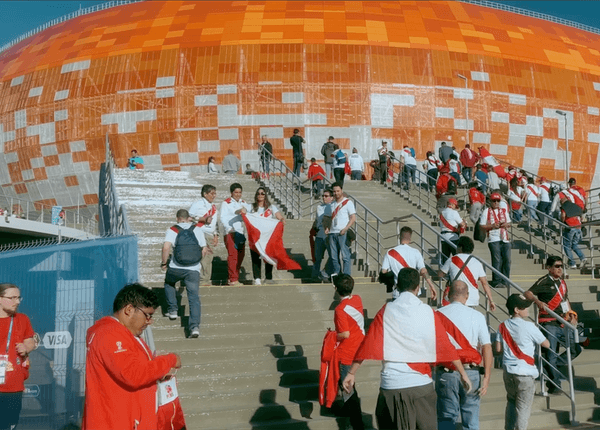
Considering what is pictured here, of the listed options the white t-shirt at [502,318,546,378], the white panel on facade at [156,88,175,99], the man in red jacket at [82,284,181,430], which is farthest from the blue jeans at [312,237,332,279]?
the white panel on facade at [156,88,175,99]

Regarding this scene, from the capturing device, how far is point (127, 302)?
160 inches

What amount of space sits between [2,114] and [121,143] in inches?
258

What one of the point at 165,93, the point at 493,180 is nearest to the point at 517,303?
the point at 493,180

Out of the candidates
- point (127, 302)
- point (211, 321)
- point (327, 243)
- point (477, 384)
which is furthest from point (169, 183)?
point (127, 302)

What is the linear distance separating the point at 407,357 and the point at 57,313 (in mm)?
3022

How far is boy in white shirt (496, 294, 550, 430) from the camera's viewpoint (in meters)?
6.51

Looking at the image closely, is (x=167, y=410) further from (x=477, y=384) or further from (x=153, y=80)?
(x=153, y=80)

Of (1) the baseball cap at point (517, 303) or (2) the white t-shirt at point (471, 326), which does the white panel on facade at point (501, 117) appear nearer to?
(1) the baseball cap at point (517, 303)

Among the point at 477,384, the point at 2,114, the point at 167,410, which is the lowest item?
the point at 477,384

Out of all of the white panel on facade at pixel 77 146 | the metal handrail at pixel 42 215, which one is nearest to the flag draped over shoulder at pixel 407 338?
the metal handrail at pixel 42 215

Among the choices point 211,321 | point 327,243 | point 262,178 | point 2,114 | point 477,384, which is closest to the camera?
point 477,384

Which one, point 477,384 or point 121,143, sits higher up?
point 121,143

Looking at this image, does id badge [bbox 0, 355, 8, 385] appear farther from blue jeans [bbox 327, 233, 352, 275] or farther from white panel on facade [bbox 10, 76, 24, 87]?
white panel on facade [bbox 10, 76, 24, 87]

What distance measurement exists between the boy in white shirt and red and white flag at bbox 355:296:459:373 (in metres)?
1.77
